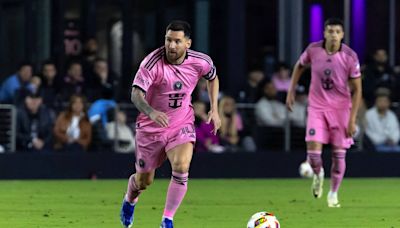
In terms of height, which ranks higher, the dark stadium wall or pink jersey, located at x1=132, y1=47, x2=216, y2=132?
pink jersey, located at x1=132, y1=47, x2=216, y2=132

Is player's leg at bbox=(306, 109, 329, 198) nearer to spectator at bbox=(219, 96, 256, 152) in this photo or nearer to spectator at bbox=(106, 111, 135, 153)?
spectator at bbox=(219, 96, 256, 152)

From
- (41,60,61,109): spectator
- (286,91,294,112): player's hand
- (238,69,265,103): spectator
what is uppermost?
(286,91,294,112): player's hand

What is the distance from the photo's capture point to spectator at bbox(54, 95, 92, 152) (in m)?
21.8

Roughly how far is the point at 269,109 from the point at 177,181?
11334 mm

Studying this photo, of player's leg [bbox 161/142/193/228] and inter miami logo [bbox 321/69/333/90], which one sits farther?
inter miami logo [bbox 321/69/333/90]

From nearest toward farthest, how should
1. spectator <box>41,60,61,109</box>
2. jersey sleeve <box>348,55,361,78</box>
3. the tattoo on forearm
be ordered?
1. the tattoo on forearm
2. jersey sleeve <box>348,55,361,78</box>
3. spectator <box>41,60,61,109</box>

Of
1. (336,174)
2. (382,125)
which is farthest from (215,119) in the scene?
(382,125)

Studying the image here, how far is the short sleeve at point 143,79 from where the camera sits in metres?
12.1

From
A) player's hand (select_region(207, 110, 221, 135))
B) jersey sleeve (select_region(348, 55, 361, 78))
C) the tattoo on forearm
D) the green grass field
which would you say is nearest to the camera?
the tattoo on forearm

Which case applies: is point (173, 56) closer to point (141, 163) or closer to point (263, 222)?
point (141, 163)

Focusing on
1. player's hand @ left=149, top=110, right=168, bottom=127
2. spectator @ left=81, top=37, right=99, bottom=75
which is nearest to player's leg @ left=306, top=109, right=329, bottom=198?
player's hand @ left=149, top=110, right=168, bottom=127

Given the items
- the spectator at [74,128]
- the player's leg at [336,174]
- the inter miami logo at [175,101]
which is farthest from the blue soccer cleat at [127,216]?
the spectator at [74,128]

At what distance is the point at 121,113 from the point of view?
2236 centimetres

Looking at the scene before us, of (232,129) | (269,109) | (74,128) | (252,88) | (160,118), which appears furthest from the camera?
(252,88)
